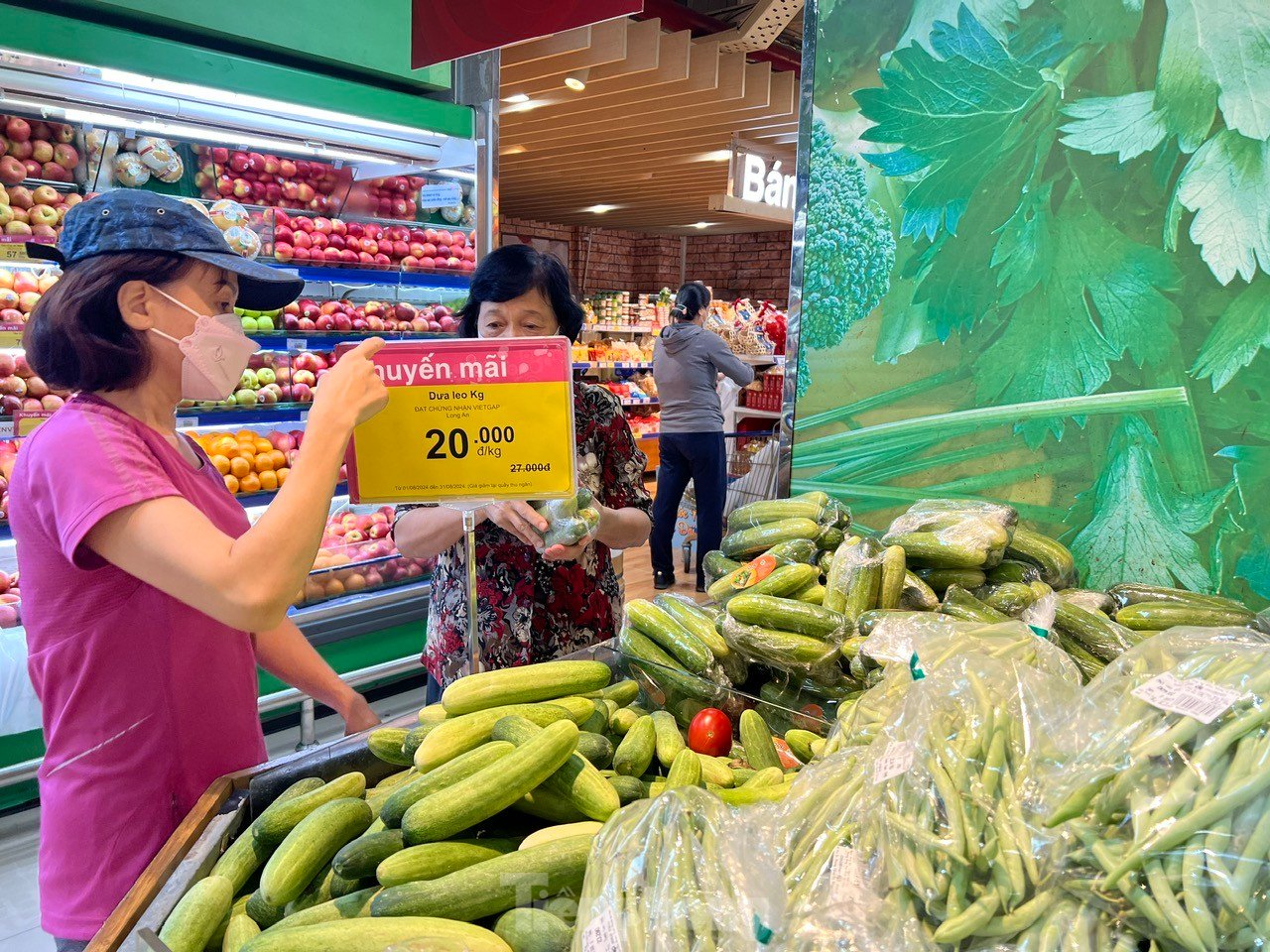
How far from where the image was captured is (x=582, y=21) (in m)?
2.68

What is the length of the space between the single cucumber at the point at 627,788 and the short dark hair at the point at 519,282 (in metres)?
1.14

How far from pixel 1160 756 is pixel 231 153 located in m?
4.36

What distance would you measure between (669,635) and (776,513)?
0.52 m

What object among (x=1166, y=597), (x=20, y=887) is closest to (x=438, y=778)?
(x=1166, y=597)

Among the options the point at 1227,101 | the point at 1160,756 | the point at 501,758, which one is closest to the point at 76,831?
the point at 501,758

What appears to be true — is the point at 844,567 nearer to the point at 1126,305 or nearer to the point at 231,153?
the point at 1126,305

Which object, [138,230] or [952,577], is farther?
[952,577]

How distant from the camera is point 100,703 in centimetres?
146

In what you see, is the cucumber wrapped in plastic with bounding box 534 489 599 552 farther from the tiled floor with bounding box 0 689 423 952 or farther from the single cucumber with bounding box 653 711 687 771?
the tiled floor with bounding box 0 689 423 952

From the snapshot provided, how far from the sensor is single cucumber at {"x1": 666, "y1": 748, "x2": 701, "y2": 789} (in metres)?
1.25

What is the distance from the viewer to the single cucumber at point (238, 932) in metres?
1.03

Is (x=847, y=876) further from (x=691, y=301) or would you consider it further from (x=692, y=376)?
(x=691, y=301)

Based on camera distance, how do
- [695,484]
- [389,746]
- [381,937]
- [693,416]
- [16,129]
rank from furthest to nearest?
1. [695,484]
2. [693,416]
3. [16,129]
4. [389,746]
5. [381,937]

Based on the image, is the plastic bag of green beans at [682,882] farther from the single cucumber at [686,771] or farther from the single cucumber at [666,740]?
the single cucumber at [666,740]
